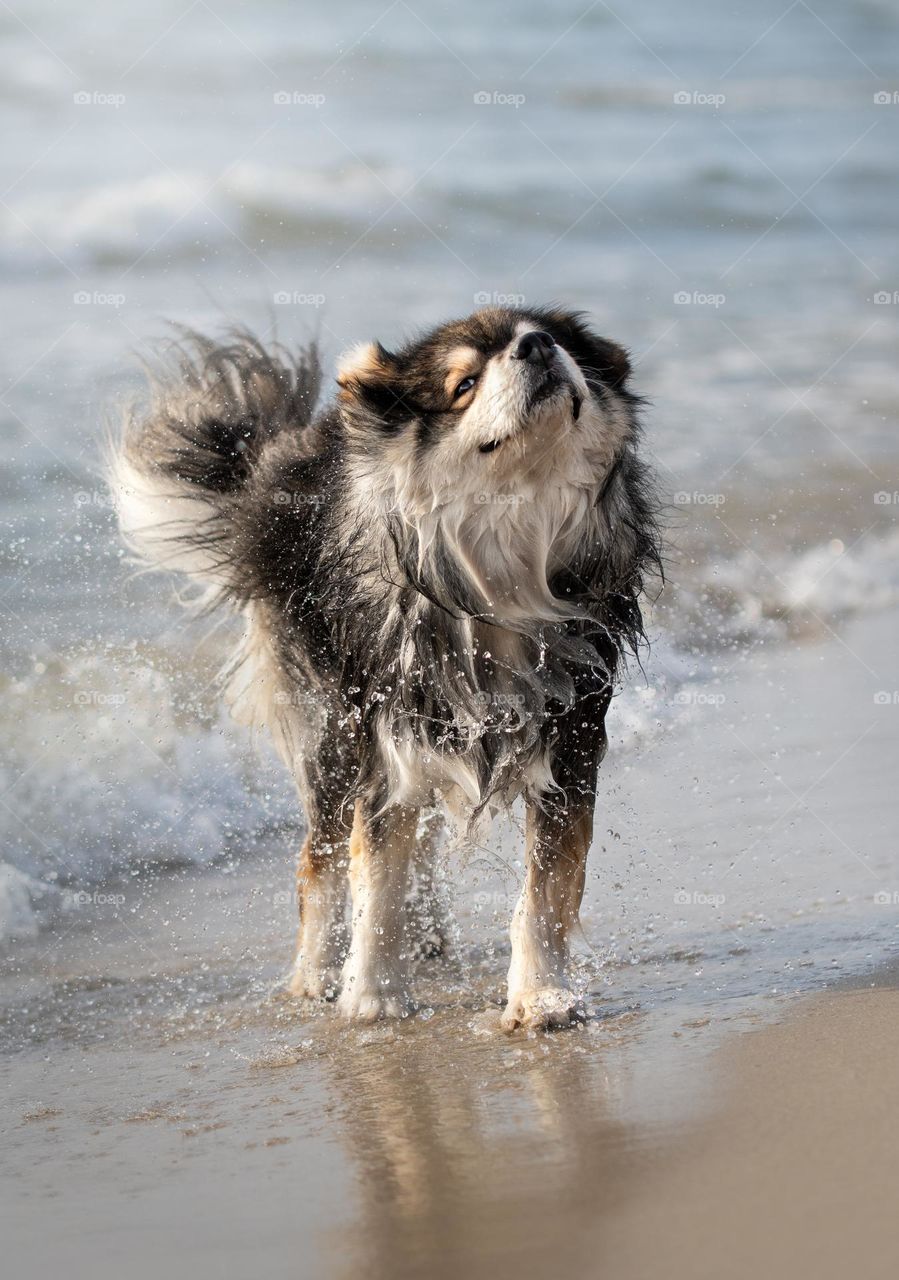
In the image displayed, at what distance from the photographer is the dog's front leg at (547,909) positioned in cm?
386

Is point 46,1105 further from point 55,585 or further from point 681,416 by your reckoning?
point 681,416

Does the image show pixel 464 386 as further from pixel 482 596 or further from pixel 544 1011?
pixel 544 1011

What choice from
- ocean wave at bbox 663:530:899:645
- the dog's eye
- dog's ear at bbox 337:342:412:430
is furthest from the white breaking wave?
the dog's eye

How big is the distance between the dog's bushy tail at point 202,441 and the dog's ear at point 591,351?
1.22 m

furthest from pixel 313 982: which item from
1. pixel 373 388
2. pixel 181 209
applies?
pixel 181 209

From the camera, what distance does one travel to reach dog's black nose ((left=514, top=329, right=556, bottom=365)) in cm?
371

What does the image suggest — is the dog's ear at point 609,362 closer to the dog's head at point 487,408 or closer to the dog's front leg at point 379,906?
the dog's head at point 487,408

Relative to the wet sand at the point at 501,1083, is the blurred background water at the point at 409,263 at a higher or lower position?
higher

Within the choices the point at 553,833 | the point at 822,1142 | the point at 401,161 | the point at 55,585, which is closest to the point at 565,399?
the point at 553,833

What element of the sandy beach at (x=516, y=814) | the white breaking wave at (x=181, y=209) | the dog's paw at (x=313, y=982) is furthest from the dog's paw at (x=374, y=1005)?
the white breaking wave at (x=181, y=209)

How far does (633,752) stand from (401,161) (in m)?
9.62

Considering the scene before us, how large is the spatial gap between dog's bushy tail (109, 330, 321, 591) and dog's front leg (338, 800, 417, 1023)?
1.24 meters

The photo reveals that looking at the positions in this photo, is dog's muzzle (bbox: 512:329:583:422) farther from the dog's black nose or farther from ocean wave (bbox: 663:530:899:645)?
ocean wave (bbox: 663:530:899:645)

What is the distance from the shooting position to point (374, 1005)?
4066 millimetres
